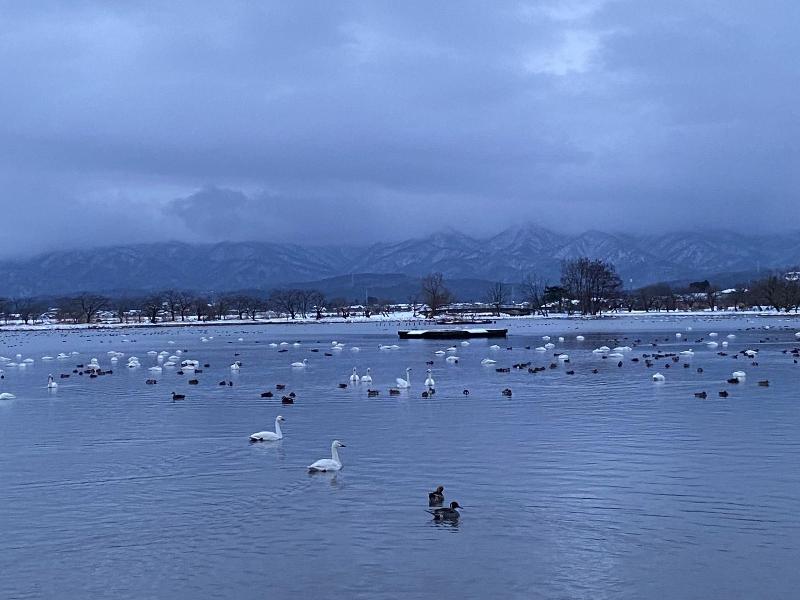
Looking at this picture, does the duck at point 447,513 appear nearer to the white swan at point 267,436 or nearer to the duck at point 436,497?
the duck at point 436,497

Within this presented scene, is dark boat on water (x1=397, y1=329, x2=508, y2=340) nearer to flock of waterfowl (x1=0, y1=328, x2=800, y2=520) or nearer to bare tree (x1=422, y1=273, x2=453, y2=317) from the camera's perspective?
flock of waterfowl (x1=0, y1=328, x2=800, y2=520)

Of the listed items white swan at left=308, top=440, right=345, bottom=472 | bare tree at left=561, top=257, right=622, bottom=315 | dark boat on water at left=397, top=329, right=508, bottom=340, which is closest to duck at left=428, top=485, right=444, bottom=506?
white swan at left=308, top=440, right=345, bottom=472

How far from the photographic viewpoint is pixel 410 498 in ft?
56.7

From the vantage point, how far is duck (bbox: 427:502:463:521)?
51.7 feet

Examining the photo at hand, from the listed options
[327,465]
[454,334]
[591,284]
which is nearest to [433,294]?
[591,284]

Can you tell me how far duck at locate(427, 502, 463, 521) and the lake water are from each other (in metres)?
0.29

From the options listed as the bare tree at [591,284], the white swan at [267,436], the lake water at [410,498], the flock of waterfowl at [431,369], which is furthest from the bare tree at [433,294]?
the white swan at [267,436]

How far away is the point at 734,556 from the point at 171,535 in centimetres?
883

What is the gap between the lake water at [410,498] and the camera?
510 inches

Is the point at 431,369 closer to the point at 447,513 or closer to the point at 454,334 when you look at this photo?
the point at 447,513

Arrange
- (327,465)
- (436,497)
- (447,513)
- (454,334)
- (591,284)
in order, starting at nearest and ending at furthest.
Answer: (447,513) → (436,497) → (327,465) → (454,334) → (591,284)

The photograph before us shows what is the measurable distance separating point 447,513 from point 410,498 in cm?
156

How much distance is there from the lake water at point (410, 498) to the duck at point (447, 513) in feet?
0.96

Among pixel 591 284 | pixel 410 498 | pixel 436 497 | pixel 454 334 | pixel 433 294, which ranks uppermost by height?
pixel 591 284
